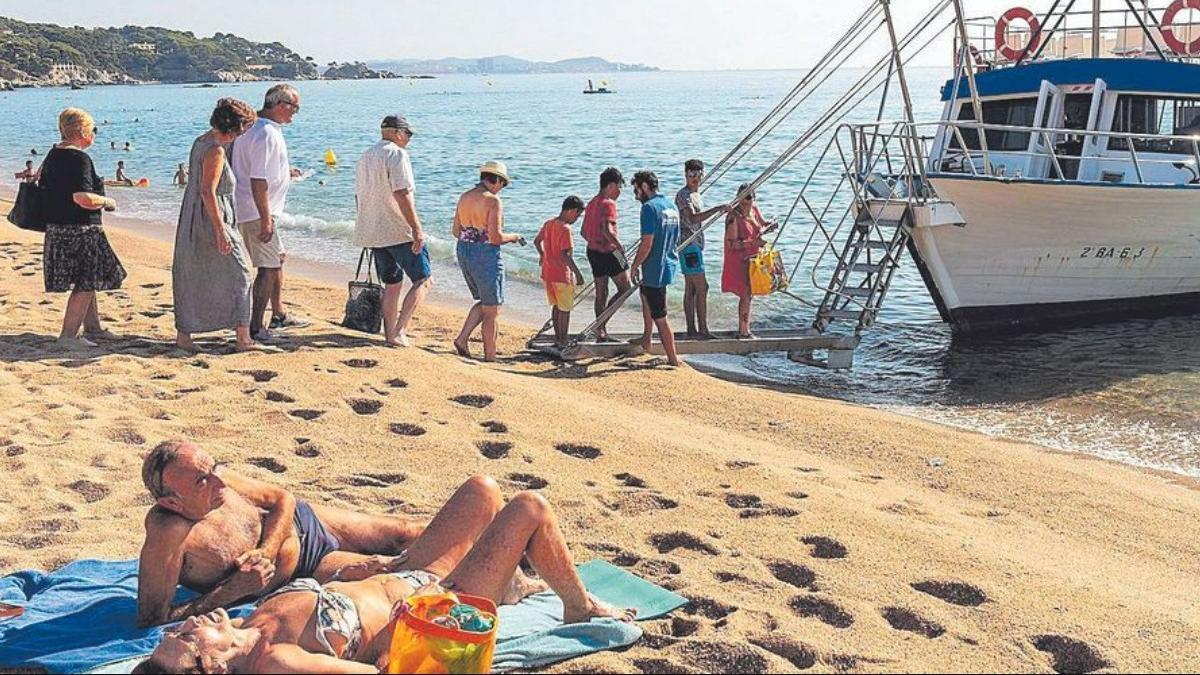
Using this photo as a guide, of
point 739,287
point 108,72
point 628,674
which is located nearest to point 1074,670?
point 628,674

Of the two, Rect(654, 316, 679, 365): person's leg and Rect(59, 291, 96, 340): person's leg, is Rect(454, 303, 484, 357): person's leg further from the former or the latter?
Rect(59, 291, 96, 340): person's leg

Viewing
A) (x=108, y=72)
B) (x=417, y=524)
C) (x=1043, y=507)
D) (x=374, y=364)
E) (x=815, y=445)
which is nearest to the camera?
(x=417, y=524)

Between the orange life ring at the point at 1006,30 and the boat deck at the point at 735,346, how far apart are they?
18.7 ft

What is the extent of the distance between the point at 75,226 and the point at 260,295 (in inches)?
51.5

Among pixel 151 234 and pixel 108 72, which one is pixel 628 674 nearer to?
pixel 151 234

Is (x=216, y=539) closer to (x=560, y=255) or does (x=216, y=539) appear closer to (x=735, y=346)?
(x=560, y=255)

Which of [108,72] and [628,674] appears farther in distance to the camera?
[108,72]

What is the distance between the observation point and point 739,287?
10273 millimetres

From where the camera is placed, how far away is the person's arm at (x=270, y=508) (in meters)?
4.12

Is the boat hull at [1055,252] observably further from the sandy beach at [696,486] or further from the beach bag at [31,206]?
the beach bag at [31,206]

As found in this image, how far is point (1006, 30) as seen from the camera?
14.6m

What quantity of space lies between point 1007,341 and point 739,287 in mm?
3520

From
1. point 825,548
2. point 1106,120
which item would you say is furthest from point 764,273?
point 825,548

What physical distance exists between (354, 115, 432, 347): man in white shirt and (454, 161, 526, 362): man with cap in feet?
1.02
